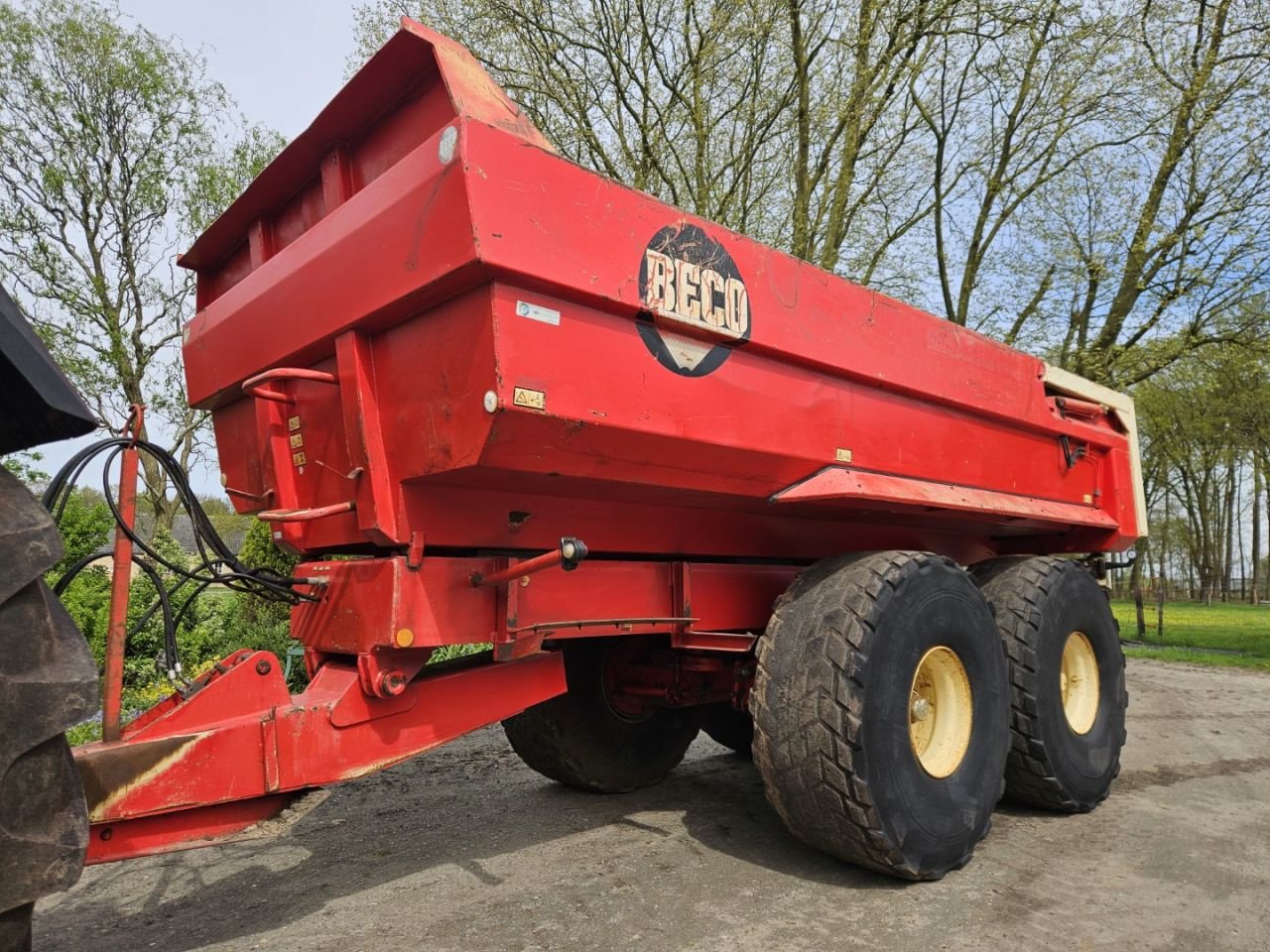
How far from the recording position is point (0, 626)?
1709 millimetres

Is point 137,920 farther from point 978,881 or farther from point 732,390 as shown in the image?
point 978,881

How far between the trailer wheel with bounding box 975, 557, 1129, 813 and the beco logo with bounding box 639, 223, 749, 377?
7.51 feet

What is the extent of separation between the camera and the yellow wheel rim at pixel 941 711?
361 cm

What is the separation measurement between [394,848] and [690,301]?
2.73m

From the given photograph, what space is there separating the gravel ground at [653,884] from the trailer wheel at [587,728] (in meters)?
0.15

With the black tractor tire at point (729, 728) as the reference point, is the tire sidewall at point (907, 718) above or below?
above

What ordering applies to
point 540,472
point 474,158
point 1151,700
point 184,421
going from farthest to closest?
1. point 184,421
2. point 1151,700
3. point 540,472
4. point 474,158

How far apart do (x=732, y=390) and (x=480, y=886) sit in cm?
214

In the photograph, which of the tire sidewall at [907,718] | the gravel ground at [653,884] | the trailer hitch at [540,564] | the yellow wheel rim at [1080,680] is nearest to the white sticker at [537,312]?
the trailer hitch at [540,564]

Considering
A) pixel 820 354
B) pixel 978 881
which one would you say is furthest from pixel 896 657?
pixel 820 354

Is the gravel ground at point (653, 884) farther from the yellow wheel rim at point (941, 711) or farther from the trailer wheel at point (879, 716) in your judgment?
the yellow wheel rim at point (941, 711)

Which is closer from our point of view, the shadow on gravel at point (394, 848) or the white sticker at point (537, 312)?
the white sticker at point (537, 312)

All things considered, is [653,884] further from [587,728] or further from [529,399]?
[529,399]

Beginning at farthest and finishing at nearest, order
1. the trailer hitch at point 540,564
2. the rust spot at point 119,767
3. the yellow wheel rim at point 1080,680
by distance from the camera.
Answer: the yellow wheel rim at point 1080,680
the trailer hitch at point 540,564
the rust spot at point 119,767
